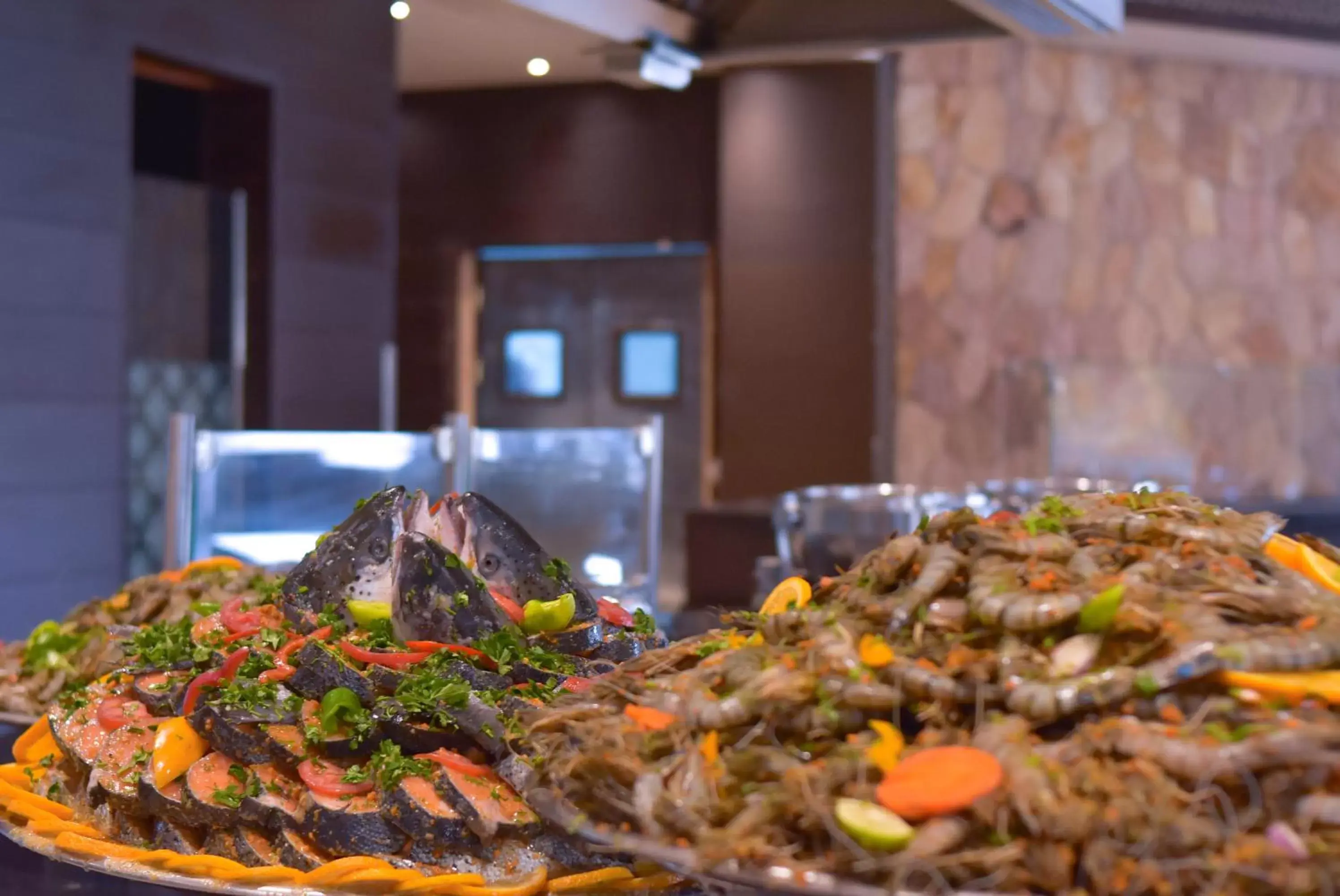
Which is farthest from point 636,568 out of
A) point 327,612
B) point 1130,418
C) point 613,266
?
point 613,266

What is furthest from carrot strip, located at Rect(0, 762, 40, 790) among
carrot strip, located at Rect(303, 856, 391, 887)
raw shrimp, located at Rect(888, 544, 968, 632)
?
raw shrimp, located at Rect(888, 544, 968, 632)

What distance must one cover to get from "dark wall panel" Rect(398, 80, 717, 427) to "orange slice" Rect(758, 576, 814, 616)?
8203 millimetres

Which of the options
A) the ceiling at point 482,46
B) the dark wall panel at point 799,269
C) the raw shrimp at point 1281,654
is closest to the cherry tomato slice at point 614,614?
the raw shrimp at point 1281,654

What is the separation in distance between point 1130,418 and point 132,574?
17.6 ft

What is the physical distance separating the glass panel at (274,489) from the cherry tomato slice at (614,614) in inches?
65.5

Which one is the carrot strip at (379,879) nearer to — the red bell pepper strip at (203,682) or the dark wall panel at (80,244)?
the red bell pepper strip at (203,682)

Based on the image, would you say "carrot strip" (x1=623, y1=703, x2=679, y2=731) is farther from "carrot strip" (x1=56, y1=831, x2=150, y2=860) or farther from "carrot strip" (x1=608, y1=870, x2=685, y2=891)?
"carrot strip" (x1=56, y1=831, x2=150, y2=860)

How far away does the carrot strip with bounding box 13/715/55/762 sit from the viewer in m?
1.62

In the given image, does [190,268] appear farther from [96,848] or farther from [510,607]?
[96,848]

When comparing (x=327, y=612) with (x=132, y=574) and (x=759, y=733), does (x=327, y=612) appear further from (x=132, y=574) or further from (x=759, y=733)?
(x=132, y=574)

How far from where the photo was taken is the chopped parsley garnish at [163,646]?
154 cm

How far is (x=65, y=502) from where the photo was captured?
5215 millimetres

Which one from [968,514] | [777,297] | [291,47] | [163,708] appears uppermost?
[291,47]

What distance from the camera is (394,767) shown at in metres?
1.22
